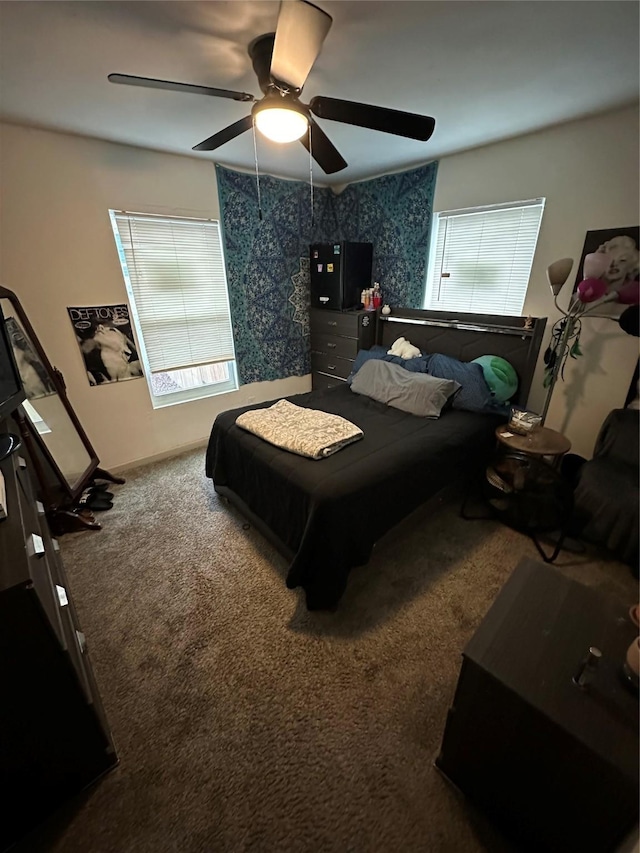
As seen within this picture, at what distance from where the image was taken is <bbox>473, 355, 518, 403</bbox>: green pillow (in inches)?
104

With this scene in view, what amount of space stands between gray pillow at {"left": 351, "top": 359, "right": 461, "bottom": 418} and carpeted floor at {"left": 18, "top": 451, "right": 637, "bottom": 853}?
79cm

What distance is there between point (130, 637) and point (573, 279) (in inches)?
140

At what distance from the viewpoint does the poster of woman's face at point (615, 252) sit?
2061 mm

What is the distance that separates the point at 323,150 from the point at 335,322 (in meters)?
1.92

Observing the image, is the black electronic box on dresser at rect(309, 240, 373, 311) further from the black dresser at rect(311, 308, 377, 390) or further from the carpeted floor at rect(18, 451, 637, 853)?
the carpeted floor at rect(18, 451, 637, 853)

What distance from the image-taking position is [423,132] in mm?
1499

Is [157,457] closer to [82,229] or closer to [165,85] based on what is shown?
[82,229]

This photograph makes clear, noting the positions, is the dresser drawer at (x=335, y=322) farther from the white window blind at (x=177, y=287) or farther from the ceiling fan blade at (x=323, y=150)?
the ceiling fan blade at (x=323, y=150)

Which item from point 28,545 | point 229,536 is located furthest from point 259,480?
point 28,545

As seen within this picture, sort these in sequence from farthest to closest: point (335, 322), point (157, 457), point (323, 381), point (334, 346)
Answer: point (323, 381) → point (334, 346) → point (335, 322) → point (157, 457)

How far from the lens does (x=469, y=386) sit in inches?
104

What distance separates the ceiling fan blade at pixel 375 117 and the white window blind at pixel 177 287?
1.93 meters

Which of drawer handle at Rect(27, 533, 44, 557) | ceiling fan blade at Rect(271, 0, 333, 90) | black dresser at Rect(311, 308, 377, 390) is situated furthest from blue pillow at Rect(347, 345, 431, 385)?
drawer handle at Rect(27, 533, 44, 557)

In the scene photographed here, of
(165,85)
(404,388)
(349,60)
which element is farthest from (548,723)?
(349,60)
